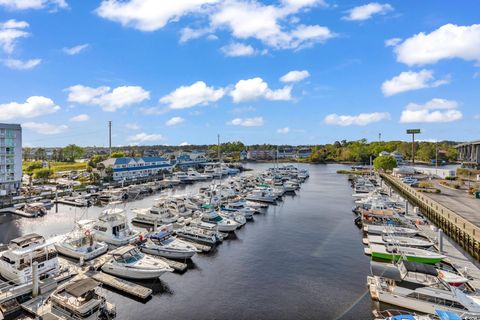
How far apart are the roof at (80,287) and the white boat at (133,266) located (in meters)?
3.62

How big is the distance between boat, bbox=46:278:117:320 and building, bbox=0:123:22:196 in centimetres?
3872

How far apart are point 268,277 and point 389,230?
15.0m

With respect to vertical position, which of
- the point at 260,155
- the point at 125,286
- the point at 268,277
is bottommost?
the point at 268,277

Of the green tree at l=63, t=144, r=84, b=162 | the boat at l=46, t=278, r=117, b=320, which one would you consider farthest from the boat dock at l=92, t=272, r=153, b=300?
the green tree at l=63, t=144, r=84, b=162

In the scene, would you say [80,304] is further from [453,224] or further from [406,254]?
[453,224]

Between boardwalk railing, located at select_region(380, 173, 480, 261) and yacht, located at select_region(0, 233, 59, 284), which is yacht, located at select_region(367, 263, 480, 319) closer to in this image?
boardwalk railing, located at select_region(380, 173, 480, 261)

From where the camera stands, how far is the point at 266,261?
23047mm

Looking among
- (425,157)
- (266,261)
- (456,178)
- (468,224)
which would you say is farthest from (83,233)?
(425,157)

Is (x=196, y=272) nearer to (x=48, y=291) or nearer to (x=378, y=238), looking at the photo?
(x=48, y=291)

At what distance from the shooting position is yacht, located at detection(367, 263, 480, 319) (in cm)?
1490

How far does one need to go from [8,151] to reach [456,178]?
3428 inches

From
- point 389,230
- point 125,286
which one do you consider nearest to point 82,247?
point 125,286

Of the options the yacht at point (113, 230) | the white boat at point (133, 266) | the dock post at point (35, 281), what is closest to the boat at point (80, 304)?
the dock post at point (35, 281)

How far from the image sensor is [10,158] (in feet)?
147
